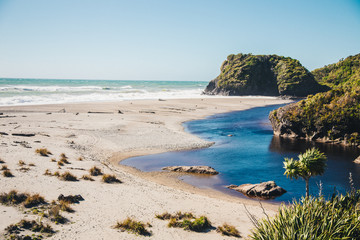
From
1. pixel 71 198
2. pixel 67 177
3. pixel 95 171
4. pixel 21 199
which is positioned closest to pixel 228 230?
pixel 71 198

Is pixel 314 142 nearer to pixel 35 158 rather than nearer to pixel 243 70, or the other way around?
pixel 35 158

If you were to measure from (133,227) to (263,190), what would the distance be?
34.8 feet

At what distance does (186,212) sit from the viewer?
15172 millimetres

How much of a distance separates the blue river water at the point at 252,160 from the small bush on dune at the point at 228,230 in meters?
6.80

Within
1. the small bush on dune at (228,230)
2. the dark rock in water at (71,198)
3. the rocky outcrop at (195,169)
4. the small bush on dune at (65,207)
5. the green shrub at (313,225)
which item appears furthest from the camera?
the rocky outcrop at (195,169)

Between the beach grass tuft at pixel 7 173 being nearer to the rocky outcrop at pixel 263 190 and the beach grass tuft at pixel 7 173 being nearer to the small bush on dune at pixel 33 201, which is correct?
the small bush on dune at pixel 33 201

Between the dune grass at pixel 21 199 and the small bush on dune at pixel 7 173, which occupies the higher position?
the small bush on dune at pixel 7 173

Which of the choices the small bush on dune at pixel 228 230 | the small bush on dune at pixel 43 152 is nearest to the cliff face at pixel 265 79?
the small bush on dune at pixel 43 152

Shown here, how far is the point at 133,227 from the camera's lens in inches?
512

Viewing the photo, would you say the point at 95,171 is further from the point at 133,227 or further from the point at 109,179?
the point at 133,227

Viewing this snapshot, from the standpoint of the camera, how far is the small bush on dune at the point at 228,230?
12.9 metres

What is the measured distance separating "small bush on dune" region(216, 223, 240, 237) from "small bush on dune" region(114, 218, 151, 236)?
338 centimetres

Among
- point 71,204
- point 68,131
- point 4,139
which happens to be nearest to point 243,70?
point 68,131

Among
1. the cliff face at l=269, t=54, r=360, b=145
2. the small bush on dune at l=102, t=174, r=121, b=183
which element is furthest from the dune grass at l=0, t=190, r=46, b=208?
the cliff face at l=269, t=54, r=360, b=145
